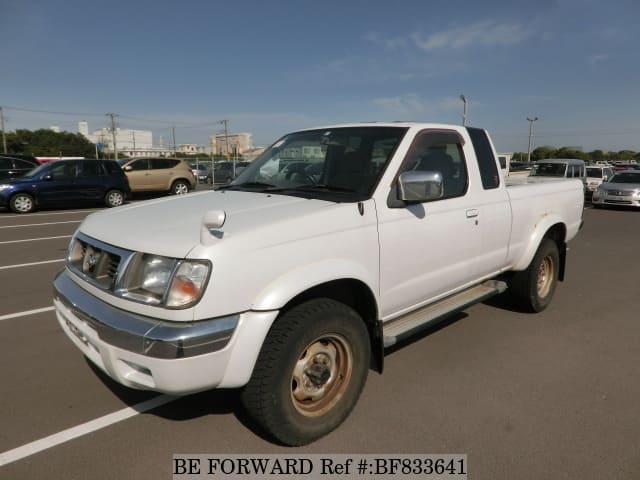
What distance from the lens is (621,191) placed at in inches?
634

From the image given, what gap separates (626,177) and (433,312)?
57.6 ft

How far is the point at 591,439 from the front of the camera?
277 centimetres

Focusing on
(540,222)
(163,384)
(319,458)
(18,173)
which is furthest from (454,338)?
(18,173)

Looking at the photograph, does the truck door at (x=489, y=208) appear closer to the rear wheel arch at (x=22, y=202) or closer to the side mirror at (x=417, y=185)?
the side mirror at (x=417, y=185)

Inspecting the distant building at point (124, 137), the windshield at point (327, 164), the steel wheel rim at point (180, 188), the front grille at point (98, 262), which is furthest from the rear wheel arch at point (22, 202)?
the distant building at point (124, 137)

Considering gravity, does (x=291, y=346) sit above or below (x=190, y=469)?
above

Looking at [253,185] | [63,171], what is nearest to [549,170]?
[253,185]

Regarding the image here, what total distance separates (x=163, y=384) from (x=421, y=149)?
243cm

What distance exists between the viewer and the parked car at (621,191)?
15875 mm

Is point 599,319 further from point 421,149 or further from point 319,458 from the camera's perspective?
point 319,458

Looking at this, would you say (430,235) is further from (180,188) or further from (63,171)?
(180,188)

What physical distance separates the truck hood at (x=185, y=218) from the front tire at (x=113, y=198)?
43.0ft

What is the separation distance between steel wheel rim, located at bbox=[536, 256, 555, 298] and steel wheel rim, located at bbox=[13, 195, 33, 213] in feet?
46.2

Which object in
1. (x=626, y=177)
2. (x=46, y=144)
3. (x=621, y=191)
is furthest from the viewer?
(x=46, y=144)
